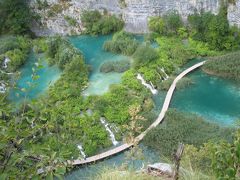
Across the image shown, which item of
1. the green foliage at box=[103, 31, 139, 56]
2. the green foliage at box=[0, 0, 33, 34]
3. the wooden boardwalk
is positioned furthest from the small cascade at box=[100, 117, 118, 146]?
the green foliage at box=[0, 0, 33, 34]

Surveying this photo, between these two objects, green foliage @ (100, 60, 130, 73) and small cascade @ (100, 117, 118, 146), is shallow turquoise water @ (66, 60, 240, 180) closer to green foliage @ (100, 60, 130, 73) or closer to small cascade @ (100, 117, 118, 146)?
small cascade @ (100, 117, 118, 146)

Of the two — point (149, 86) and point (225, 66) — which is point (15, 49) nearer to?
point (149, 86)

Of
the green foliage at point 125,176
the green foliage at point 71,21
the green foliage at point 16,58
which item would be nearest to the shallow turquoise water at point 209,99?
the green foliage at point 16,58

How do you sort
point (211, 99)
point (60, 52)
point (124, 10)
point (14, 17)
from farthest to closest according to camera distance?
point (14, 17) → point (124, 10) → point (60, 52) → point (211, 99)

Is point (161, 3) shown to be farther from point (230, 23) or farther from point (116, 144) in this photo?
point (116, 144)

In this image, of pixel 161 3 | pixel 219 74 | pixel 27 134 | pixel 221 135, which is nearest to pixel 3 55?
pixel 161 3

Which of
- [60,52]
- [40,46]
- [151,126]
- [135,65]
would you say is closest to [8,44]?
[40,46]

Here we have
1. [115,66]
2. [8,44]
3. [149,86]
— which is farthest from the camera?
[8,44]
